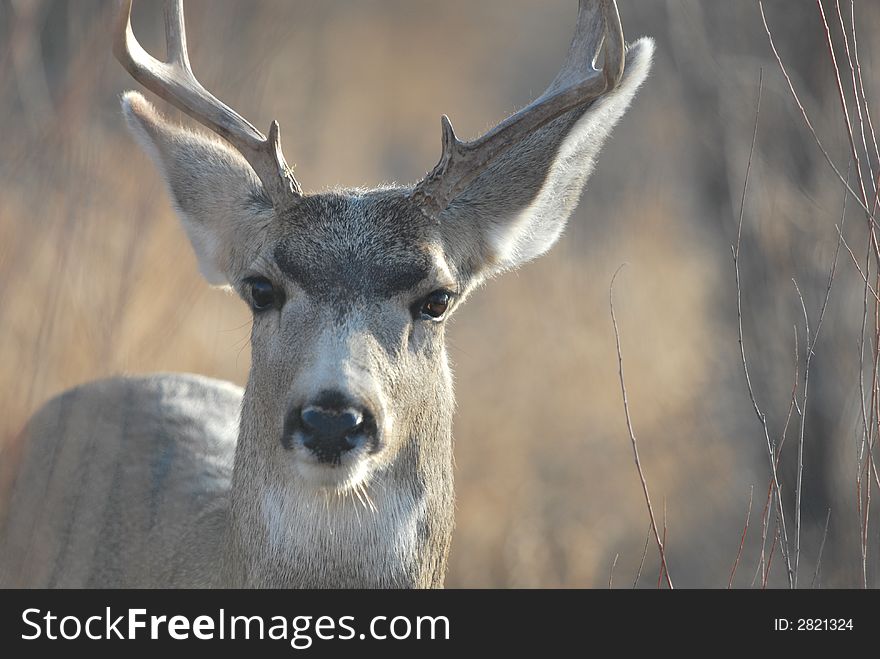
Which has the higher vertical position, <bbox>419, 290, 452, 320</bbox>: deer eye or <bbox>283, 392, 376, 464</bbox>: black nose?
<bbox>419, 290, 452, 320</bbox>: deer eye

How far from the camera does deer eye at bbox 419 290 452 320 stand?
3.97 metres

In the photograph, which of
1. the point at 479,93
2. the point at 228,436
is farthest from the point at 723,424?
the point at 479,93

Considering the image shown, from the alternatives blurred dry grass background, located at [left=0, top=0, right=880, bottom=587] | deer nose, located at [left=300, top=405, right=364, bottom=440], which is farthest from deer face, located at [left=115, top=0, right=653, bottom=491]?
blurred dry grass background, located at [left=0, top=0, right=880, bottom=587]

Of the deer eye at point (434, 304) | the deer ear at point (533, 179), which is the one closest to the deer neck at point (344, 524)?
the deer eye at point (434, 304)

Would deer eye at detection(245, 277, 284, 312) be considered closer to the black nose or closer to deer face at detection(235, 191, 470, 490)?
deer face at detection(235, 191, 470, 490)

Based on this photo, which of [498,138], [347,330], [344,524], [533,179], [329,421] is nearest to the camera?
[329,421]

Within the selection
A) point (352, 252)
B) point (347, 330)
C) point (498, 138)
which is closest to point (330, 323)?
point (347, 330)

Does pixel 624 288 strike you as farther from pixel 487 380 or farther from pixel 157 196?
pixel 157 196

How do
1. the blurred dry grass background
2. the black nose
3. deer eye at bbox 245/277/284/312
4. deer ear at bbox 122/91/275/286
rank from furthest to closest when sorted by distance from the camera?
the blurred dry grass background < deer ear at bbox 122/91/275/286 < deer eye at bbox 245/277/284/312 < the black nose

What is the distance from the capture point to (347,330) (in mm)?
3645

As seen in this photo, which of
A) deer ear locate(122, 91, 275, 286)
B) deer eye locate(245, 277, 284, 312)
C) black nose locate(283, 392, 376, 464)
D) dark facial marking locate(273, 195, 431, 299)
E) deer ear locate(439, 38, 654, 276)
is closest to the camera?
black nose locate(283, 392, 376, 464)

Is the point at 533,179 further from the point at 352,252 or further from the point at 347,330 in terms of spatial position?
the point at 347,330

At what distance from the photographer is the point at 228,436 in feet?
18.6

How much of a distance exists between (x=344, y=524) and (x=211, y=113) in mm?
1523
